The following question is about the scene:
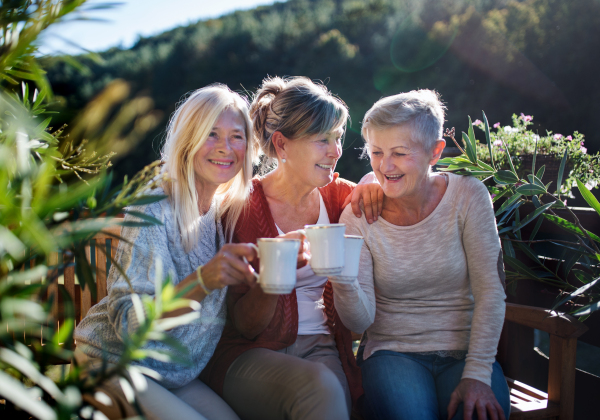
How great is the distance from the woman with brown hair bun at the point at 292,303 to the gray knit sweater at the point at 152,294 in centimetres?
11

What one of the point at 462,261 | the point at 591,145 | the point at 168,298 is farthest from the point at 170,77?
the point at 168,298

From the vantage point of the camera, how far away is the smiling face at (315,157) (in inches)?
81.0

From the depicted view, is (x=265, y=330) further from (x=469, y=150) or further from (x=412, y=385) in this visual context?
(x=469, y=150)

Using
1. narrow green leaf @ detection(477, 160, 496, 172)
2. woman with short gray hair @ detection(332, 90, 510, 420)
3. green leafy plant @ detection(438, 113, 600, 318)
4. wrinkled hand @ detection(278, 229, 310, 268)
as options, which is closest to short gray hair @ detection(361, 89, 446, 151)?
woman with short gray hair @ detection(332, 90, 510, 420)

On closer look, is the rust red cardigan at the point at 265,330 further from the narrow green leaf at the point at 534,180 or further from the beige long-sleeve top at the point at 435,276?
the narrow green leaf at the point at 534,180

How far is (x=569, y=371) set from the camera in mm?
1770

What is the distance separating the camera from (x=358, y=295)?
5.27 ft

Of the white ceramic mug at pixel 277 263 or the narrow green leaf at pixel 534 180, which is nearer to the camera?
the white ceramic mug at pixel 277 263

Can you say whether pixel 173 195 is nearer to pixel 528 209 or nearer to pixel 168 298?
pixel 168 298

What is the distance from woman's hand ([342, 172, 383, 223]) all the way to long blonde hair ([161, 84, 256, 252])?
49 centimetres

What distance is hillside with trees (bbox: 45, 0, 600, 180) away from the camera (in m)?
7.10

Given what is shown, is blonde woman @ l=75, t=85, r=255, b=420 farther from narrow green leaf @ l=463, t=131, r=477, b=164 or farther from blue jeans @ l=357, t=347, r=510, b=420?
narrow green leaf @ l=463, t=131, r=477, b=164

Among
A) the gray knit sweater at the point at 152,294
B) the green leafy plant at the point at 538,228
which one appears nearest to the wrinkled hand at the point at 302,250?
the gray knit sweater at the point at 152,294

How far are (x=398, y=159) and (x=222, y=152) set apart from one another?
69 centimetres
